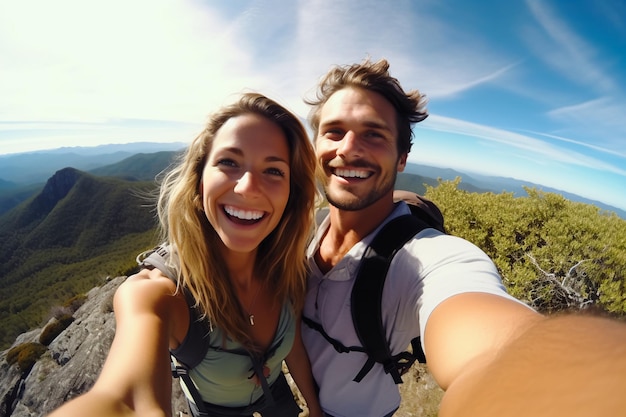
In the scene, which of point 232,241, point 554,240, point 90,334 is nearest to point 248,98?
point 232,241

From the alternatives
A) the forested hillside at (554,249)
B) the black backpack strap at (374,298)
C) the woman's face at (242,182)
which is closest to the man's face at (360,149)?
the black backpack strap at (374,298)

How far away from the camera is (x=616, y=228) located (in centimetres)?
552

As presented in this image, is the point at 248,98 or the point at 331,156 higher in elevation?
the point at 248,98

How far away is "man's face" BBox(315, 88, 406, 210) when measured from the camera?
2664 mm

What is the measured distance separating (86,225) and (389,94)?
5251 inches

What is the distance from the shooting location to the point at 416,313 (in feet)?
5.79

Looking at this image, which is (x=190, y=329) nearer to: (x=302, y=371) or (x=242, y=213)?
(x=242, y=213)

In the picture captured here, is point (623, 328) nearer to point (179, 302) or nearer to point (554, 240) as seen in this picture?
point (179, 302)

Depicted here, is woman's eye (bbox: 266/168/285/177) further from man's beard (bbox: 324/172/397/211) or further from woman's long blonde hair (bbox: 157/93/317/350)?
man's beard (bbox: 324/172/397/211)

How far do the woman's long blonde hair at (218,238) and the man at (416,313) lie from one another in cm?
30

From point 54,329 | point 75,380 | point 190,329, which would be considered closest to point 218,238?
point 190,329

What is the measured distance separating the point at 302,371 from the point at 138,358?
5.40 feet

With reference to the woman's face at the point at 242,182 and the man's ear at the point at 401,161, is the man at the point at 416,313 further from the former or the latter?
the woman's face at the point at 242,182

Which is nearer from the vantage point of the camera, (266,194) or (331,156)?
(266,194)
